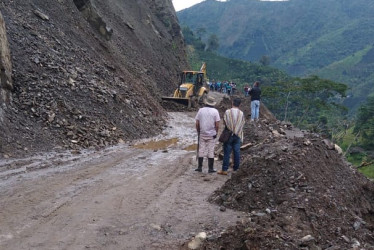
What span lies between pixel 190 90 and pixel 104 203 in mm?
18611

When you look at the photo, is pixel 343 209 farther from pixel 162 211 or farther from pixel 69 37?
pixel 69 37

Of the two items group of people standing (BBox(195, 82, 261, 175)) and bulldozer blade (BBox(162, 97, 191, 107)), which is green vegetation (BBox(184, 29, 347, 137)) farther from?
group of people standing (BBox(195, 82, 261, 175))

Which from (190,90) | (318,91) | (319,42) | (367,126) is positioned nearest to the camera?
(190,90)

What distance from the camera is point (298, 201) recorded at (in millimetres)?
5156

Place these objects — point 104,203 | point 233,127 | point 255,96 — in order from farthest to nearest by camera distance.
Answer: point 255,96 < point 233,127 < point 104,203

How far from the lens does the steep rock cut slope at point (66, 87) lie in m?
10.2

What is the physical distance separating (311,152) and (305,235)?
2895 mm

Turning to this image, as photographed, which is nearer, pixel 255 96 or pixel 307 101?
pixel 255 96

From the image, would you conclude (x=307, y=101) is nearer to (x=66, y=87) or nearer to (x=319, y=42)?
(x=66, y=87)

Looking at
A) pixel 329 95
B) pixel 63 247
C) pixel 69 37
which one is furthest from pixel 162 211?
pixel 329 95

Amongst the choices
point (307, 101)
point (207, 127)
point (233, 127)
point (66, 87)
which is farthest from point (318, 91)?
point (207, 127)

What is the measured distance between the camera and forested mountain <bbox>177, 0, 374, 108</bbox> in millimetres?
111125

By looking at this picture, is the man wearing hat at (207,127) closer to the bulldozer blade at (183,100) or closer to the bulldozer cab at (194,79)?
the bulldozer blade at (183,100)

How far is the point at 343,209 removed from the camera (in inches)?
217
